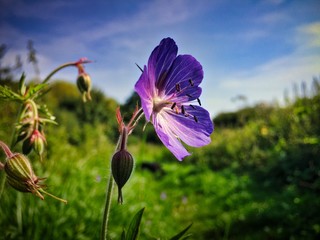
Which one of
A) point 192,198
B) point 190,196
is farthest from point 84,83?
point 190,196

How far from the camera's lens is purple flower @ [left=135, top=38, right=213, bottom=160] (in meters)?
0.89

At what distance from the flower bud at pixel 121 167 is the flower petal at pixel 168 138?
9 cm

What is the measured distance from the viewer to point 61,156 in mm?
3916

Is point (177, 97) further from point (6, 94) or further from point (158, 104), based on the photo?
point (6, 94)

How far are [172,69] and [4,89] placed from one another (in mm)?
476

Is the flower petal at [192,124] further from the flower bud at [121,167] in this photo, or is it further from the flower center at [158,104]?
the flower bud at [121,167]

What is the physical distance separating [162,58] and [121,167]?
0.31m

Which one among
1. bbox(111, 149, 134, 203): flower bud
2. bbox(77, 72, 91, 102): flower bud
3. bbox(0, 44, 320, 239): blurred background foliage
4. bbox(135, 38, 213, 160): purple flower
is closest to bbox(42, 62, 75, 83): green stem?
bbox(77, 72, 91, 102): flower bud

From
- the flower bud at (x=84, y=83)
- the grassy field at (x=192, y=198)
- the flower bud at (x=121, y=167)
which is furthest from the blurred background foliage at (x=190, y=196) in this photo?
the flower bud at (x=84, y=83)

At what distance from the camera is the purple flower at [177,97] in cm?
89

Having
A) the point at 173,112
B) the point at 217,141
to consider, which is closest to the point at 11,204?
the point at 173,112

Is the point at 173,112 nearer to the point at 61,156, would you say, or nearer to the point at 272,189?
the point at 61,156

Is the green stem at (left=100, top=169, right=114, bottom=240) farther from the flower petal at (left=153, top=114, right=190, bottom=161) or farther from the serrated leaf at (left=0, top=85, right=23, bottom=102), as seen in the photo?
the serrated leaf at (left=0, top=85, right=23, bottom=102)

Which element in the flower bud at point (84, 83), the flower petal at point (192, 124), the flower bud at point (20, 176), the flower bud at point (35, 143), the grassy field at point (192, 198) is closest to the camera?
the flower bud at point (20, 176)
